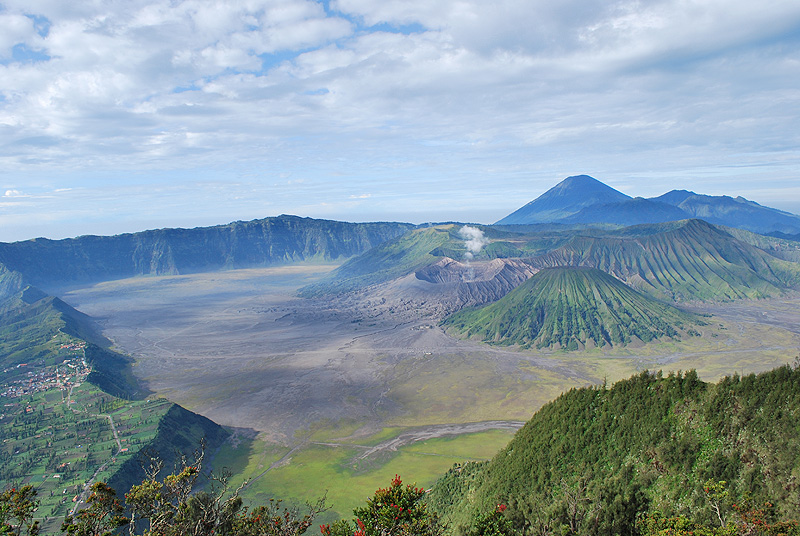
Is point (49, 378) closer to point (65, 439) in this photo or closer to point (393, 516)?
point (65, 439)

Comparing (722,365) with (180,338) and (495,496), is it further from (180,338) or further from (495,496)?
(180,338)

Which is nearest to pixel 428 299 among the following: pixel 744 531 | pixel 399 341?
pixel 399 341

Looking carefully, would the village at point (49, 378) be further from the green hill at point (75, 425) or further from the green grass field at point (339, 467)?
the green grass field at point (339, 467)

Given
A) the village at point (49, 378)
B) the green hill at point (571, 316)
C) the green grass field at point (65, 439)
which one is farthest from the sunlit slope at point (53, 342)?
the green hill at point (571, 316)

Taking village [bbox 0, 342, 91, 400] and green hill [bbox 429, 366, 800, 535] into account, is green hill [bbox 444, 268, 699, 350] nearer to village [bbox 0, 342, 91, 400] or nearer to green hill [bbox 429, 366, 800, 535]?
green hill [bbox 429, 366, 800, 535]

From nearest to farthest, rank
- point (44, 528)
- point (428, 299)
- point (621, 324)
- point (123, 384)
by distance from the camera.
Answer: point (44, 528), point (123, 384), point (621, 324), point (428, 299)

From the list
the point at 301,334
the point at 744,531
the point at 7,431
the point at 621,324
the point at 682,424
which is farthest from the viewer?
the point at 301,334
